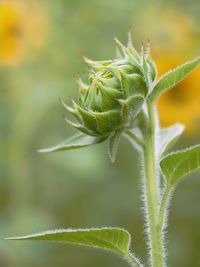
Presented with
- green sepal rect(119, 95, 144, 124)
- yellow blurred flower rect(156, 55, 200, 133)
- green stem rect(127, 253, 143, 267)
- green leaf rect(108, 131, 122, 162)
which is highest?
yellow blurred flower rect(156, 55, 200, 133)

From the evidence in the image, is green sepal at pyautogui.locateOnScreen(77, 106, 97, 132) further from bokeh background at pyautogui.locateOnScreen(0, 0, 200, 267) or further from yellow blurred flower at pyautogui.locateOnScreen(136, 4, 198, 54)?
yellow blurred flower at pyautogui.locateOnScreen(136, 4, 198, 54)

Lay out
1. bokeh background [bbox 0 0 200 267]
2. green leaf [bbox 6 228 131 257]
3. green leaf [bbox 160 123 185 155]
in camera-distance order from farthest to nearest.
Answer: bokeh background [bbox 0 0 200 267]
green leaf [bbox 160 123 185 155]
green leaf [bbox 6 228 131 257]

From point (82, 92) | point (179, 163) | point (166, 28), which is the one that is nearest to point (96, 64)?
point (82, 92)

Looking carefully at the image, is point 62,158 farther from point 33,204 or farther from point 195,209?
point 195,209

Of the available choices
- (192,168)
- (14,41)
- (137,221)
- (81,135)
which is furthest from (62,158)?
(192,168)

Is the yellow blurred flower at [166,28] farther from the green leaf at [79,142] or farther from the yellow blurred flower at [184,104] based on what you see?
the green leaf at [79,142]

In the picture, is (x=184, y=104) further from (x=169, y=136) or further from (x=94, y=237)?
(x=94, y=237)

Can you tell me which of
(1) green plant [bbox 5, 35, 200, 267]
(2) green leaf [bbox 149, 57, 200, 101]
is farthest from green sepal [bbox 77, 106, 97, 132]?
(2) green leaf [bbox 149, 57, 200, 101]
